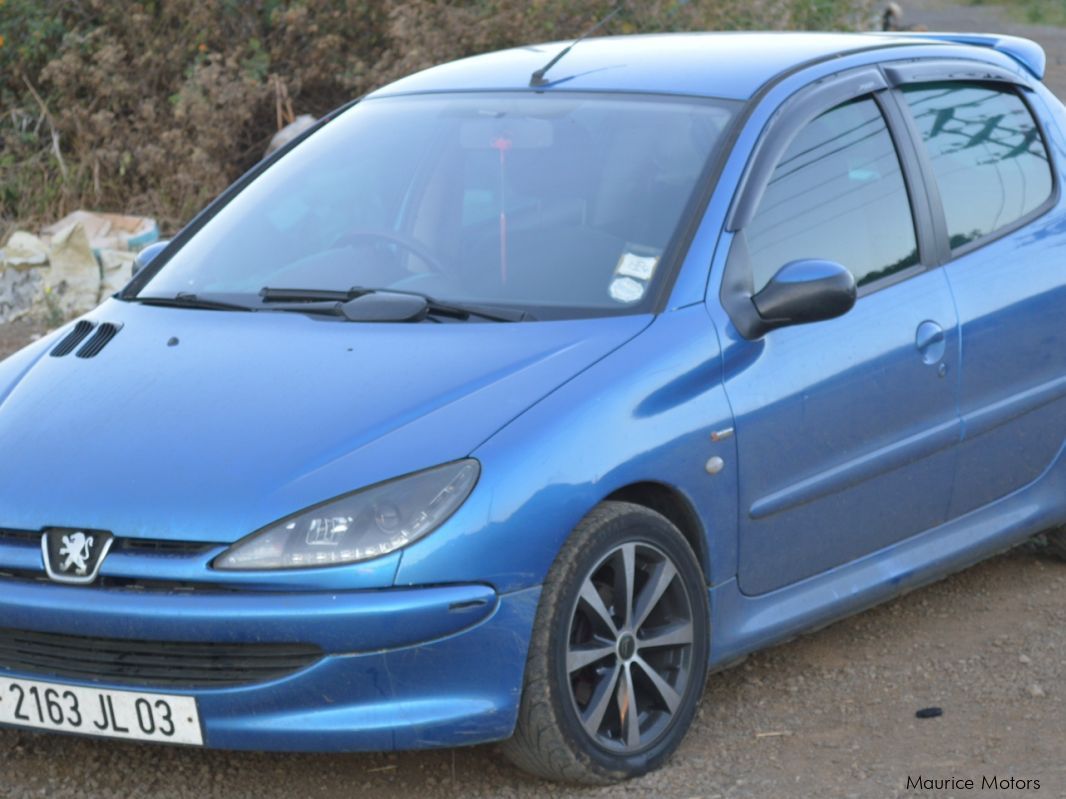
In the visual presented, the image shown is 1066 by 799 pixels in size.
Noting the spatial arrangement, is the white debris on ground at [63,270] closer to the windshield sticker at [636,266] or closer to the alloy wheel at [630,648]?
the windshield sticker at [636,266]

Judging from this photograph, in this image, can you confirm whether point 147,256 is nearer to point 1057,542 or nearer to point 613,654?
point 613,654

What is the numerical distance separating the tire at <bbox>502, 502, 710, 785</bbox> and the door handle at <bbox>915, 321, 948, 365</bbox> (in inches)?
39.8

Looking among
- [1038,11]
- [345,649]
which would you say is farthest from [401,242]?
[1038,11]

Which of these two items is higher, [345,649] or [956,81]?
[956,81]

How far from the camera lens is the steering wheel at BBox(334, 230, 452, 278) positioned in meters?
4.73

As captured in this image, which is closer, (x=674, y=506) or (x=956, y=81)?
(x=674, y=506)

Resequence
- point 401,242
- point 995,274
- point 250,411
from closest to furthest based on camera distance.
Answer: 1. point 250,411
2. point 401,242
3. point 995,274

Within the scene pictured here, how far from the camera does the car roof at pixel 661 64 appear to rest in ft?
16.3

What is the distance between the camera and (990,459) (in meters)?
5.27

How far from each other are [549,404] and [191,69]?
7.98 meters

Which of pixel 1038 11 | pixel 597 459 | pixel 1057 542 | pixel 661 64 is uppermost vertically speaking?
pixel 661 64

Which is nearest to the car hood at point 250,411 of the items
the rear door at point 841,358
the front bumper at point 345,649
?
the front bumper at point 345,649

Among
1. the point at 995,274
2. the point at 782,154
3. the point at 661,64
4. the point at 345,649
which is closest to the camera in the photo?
the point at 345,649

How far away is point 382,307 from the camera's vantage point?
4.51 metres
